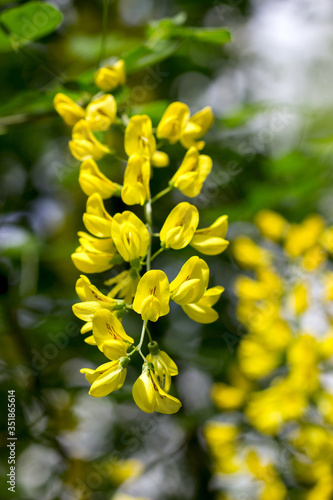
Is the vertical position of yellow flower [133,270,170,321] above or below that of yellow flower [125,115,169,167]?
below

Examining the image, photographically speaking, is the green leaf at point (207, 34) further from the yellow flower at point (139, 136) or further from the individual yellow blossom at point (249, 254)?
the individual yellow blossom at point (249, 254)

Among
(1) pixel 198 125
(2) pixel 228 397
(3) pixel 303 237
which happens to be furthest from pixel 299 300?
(1) pixel 198 125

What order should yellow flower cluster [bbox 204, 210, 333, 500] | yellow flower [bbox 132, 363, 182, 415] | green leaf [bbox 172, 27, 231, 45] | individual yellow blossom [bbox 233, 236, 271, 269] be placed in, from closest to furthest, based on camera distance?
1. yellow flower [bbox 132, 363, 182, 415]
2. green leaf [bbox 172, 27, 231, 45]
3. yellow flower cluster [bbox 204, 210, 333, 500]
4. individual yellow blossom [bbox 233, 236, 271, 269]

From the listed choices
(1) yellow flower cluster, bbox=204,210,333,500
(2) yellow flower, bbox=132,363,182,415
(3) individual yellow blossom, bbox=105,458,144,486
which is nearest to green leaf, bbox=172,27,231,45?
(1) yellow flower cluster, bbox=204,210,333,500

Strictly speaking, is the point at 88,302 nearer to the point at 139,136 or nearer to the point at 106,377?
the point at 106,377

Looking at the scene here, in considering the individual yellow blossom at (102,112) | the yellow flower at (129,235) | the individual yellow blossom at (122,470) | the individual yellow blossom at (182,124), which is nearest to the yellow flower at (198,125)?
the individual yellow blossom at (182,124)

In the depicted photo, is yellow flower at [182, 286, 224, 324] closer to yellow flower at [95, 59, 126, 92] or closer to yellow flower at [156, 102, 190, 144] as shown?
yellow flower at [156, 102, 190, 144]
